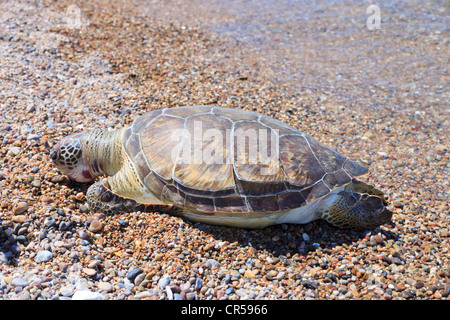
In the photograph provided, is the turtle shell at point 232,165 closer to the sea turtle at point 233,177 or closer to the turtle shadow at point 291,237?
the sea turtle at point 233,177

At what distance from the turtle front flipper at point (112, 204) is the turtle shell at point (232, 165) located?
164mm

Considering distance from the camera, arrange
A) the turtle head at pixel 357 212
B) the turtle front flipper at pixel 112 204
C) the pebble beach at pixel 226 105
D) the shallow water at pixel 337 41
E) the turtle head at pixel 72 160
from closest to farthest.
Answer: the pebble beach at pixel 226 105, the turtle head at pixel 357 212, the turtle front flipper at pixel 112 204, the turtle head at pixel 72 160, the shallow water at pixel 337 41

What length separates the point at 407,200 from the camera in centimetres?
397

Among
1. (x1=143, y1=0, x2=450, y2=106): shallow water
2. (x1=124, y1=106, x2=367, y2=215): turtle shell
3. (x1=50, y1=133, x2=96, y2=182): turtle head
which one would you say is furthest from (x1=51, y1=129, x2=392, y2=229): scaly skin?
(x1=143, y1=0, x2=450, y2=106): shallow water

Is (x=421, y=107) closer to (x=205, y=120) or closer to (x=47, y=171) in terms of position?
(x=205, y=120)

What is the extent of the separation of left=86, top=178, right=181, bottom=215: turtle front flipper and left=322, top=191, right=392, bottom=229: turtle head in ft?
5.10

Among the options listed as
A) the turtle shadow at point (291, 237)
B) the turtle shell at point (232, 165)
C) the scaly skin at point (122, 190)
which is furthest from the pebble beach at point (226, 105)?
the turtle shell at point (232, 165)

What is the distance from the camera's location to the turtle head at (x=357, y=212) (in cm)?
345

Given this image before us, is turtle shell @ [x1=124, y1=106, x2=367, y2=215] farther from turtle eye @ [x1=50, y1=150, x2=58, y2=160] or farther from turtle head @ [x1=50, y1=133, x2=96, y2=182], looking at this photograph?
turtle eye @ [x1=50, y1=150, x2=58, y2=160]

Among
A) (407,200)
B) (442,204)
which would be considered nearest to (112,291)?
(407,200)

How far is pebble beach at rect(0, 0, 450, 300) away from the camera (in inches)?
117

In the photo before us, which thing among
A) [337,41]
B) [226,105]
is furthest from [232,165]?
[337,41]

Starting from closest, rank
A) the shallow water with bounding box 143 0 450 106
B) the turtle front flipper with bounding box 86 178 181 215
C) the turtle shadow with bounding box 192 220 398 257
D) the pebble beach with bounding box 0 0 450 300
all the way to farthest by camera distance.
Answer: the pebble beach with bounding box 0 0 450 300
the turtle shadow with bounding box 192 220 398 257
the turtle front flipper with bounding box 86 178 181 215
the shallow water with bounding box 143 0 450 106

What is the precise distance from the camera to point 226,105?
5.25 m
